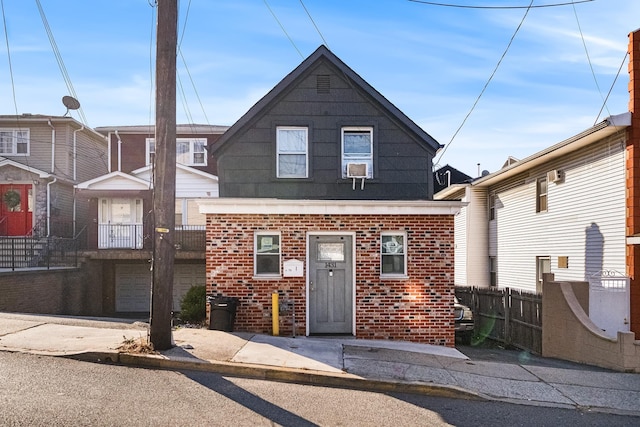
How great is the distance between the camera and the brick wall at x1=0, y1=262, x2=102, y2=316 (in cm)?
1620

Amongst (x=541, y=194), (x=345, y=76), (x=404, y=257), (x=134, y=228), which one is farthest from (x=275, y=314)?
(x=134, y=228)

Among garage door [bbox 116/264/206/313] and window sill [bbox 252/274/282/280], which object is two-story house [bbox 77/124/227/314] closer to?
garage door [bbox 116/264/206/313]

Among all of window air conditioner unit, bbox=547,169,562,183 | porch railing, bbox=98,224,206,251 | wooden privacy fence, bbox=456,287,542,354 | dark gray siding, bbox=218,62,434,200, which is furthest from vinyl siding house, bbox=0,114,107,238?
window air conditioner unit, bbox=547,169,562,183

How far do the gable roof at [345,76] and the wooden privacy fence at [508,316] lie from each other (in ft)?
16.0

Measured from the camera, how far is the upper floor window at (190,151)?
25641 millimetres

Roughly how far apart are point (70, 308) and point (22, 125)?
10.6 m

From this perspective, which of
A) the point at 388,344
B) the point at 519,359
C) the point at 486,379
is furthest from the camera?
the point at 519,359

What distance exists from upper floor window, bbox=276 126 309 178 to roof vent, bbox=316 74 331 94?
1120 millimetres

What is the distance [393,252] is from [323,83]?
15.7ft

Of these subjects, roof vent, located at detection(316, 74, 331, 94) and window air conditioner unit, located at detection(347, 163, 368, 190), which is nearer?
window air conditioner unit, located at detection(347, 163, 368, 190)

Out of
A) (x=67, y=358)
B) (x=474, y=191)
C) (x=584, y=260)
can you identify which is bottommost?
(x=67, y=358)

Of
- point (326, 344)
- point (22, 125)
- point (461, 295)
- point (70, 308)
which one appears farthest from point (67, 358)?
point (22, 125)

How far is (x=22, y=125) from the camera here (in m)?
25.5

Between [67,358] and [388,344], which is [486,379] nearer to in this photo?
[388,344]
